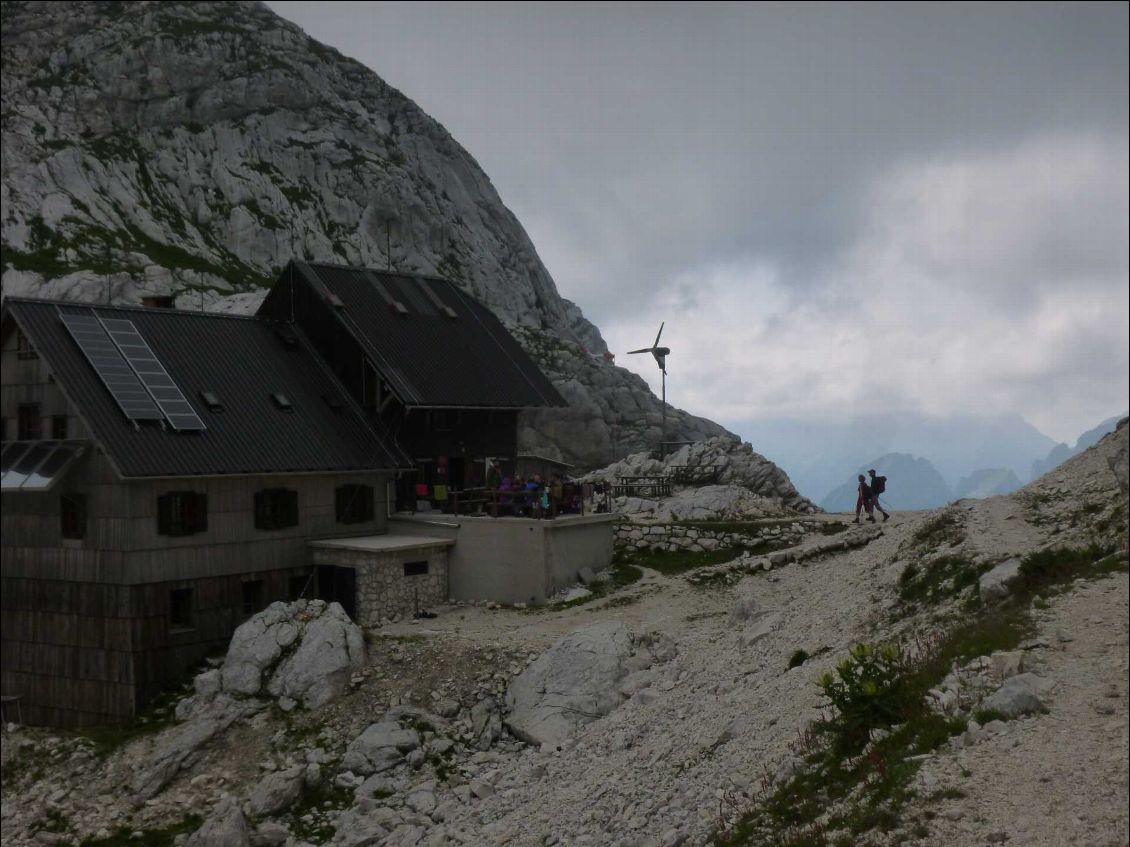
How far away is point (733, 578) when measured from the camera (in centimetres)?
4050

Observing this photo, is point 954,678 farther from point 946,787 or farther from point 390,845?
point 390,845

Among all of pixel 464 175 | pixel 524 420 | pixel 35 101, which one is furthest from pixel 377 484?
pixel 464 175

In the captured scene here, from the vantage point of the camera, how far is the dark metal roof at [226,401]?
36.3 metres

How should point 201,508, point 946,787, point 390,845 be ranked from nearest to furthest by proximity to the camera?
point 946,787, point 390,845, point 201,508

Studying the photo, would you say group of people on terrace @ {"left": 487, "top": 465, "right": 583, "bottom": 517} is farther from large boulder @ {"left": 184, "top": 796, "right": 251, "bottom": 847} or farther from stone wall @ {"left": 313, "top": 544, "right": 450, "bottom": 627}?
large boulder @ {"left": 184, "top": 796, "right": 251, "bottom": 847}

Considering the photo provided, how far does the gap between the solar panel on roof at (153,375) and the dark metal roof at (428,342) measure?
845 cm

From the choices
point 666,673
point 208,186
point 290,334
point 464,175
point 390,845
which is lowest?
point 390,845

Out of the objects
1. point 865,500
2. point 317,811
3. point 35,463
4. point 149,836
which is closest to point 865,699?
point 317,811

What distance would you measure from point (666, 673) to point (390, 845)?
892 centimetres

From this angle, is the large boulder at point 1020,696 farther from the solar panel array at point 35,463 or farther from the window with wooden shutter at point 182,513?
the solar panel array at point 35,463

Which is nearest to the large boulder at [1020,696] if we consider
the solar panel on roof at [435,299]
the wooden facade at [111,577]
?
the wooden facade at [111,577]

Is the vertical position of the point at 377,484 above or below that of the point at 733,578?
above

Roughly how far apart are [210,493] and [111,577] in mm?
4232

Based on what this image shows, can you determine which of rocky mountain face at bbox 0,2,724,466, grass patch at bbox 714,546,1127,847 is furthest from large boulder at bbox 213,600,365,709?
rocky mountain face at bbox 0,2,724,466
